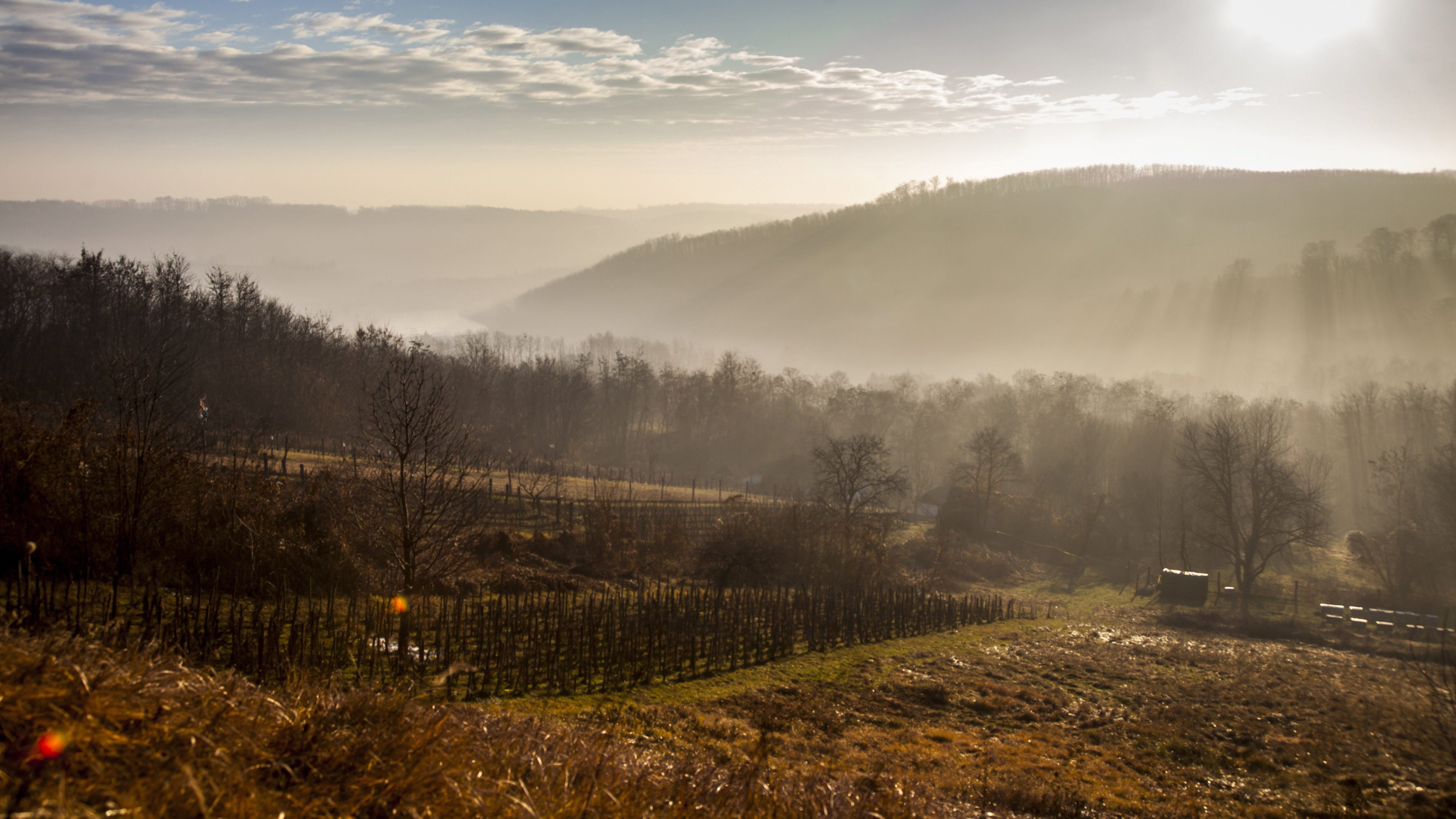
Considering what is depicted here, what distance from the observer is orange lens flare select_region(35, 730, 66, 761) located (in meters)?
4.14

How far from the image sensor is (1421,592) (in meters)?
41.3

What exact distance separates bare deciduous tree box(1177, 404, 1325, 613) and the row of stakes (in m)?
3.80

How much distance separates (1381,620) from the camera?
3541 cm

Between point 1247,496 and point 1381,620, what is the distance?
23.6 m

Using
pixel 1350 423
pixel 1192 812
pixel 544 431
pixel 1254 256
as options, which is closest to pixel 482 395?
pixel 544 431

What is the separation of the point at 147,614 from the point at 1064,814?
583 inches

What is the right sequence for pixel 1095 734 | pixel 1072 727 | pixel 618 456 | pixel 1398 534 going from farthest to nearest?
1. pixel 618 456
2. pixel 1398 534
3. pixel 1072 727
4. pixel 1095 734

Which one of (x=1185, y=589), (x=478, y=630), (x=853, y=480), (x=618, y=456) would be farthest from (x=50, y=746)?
(x=618, y=456)

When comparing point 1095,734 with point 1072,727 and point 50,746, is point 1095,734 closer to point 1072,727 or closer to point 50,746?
point 1072,727

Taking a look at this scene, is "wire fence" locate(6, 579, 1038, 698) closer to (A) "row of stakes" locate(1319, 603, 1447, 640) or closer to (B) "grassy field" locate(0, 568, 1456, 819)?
(B) "grassy field" locate(0, 568, 1456, 819)

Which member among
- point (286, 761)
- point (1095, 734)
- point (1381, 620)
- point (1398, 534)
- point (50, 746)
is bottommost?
point (1381, 620)

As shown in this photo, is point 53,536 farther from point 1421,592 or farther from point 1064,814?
point 1421,592

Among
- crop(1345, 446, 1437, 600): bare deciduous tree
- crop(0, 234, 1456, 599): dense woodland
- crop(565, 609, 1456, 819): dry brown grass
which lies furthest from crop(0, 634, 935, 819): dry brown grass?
crop(1345, 446, 1437, 600): bare deciduous tree

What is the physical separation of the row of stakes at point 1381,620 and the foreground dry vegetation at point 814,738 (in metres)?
4.32
